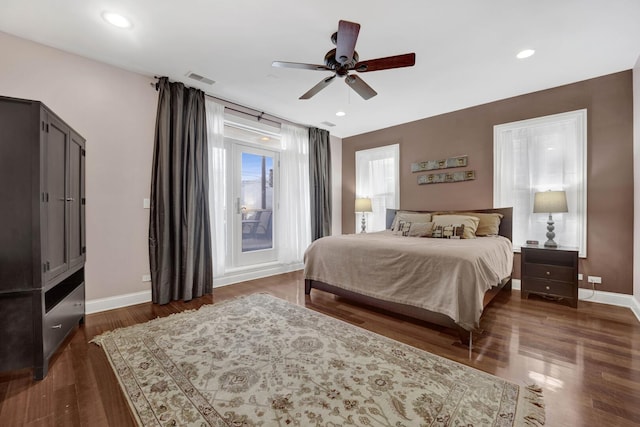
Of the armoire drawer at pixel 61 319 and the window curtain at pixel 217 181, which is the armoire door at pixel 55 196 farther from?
the window curtain at pixel 217 181

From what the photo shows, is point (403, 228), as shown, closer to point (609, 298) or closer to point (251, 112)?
point (609, 298)

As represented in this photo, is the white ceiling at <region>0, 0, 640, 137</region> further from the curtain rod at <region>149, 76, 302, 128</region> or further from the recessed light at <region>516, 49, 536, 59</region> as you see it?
the curtain rod at <region>149, 76, 302, 128</region>

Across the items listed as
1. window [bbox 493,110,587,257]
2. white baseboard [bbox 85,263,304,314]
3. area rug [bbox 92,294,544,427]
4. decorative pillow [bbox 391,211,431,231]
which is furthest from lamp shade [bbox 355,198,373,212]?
area rug [bbox 92,294,544,427]

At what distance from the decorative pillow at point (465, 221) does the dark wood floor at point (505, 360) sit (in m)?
0.86

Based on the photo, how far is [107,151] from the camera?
303 cm

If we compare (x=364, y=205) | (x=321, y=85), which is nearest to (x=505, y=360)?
(x=321, y=85)

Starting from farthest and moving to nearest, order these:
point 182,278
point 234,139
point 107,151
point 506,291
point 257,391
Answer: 1. point 234,139
2. point 506,291
3. point 182,278
4. point 107,151
5. point 257,391

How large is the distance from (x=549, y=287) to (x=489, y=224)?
97 centimetres

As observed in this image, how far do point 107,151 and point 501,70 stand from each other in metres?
4.49

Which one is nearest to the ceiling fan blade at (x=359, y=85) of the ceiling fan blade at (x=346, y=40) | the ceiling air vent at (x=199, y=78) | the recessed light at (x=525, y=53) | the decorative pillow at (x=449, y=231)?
the ceiling fan blade at (x=346, y=40)

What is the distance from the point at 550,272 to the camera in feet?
10.6

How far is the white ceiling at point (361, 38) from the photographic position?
7.07 feet

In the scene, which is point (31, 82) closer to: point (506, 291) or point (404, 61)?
point (404, 61)

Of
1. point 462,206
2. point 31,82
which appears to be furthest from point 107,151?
point 462,206
